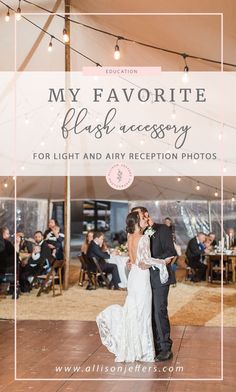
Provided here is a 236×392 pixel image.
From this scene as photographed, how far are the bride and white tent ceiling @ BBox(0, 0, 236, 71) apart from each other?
72.2 inches

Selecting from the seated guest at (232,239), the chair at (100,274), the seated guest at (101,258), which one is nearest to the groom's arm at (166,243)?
the seated guest at (101,258)

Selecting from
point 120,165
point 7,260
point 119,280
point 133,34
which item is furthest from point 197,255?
point 120,165

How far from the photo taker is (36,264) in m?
8.84

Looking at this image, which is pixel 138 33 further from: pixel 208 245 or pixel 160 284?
pixel 208 245

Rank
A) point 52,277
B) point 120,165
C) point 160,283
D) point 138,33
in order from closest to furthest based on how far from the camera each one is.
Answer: point 120,165 < point 160,283 < point 138,33 < point 52,277

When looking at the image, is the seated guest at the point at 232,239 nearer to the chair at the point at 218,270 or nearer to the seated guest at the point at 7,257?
the chair at the point at 218,270

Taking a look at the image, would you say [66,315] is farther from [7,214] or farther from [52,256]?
[7,214]

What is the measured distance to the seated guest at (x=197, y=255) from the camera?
10.3 metres

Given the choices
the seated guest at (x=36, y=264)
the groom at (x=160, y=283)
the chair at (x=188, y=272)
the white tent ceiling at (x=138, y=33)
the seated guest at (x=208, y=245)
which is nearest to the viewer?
the groom at (x=160, y=283)

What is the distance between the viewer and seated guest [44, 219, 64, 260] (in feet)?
30.3

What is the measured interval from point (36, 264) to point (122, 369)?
4.68 m

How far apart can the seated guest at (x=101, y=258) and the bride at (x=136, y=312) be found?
4.57 meters

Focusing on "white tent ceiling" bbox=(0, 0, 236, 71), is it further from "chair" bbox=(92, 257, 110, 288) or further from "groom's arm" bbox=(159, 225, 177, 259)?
"chair" bbox=(92, 257, 110, 288)

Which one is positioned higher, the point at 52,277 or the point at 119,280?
the point at 52,277
